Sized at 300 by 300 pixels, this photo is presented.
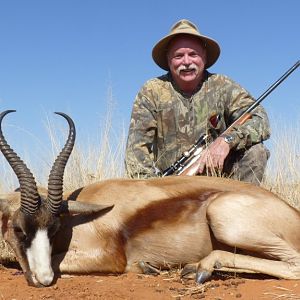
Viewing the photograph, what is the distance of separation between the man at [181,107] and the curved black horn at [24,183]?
277 centimetres

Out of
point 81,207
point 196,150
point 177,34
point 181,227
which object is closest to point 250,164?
point 196,150

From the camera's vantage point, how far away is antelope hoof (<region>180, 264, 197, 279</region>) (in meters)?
4.63

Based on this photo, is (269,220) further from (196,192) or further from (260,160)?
(260,160)

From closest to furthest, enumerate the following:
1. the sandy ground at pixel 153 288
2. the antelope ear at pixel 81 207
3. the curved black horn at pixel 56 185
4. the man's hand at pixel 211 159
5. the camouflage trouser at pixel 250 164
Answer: the sandy ground at pixel 153 288, the curved black horn at pixel 56 185, the antelope ear at pixel 81 207, the man's hand at pixel 211 159, the camouflage trouser at pixel 250 164

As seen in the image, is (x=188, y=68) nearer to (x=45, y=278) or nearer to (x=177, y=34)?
(x=177, y=34)

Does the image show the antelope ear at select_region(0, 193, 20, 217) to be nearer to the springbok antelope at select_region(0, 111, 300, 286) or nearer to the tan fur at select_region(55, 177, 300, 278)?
the springbok antelope at select_region(0, 111, 300, 286)

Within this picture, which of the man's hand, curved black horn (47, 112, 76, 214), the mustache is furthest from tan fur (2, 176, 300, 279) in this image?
the mustache

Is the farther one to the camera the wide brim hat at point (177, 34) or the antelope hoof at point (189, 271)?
the wide brim hat at point (177, 34)

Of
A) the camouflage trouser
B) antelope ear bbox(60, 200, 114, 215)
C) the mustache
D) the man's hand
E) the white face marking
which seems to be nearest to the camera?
the white face marking

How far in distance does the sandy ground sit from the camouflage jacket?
9.92 feet

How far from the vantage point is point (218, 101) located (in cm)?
771

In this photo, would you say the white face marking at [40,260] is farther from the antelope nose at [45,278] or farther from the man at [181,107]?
the man at [181,107]

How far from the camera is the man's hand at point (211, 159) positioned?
6781 mm

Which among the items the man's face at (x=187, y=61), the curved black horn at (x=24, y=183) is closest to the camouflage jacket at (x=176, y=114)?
the man's face at (x=187, y=61)
